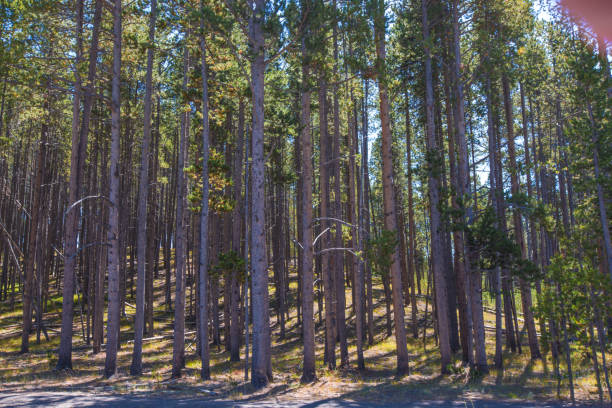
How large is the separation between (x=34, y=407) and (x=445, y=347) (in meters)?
11.9

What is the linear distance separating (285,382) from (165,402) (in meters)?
4.90

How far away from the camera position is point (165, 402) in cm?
1003

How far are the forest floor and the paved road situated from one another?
0.02m

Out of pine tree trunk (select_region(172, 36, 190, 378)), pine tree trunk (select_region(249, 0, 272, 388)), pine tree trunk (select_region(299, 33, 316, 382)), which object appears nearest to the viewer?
pine tree trunk (select_region(249, 0, 272, 388))

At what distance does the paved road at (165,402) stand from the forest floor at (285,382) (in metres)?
0.02

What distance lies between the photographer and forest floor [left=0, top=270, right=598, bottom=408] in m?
10.8

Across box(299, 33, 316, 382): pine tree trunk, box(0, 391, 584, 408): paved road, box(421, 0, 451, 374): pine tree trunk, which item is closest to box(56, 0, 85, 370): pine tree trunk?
box(0, 391, 584, 408): paved road

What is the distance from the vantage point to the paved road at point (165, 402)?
368 inches

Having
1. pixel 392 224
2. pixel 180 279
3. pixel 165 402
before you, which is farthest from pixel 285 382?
pixel 392 224

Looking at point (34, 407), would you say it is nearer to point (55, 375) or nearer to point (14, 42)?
point (55, 375)

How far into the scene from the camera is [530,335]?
64.3 feet

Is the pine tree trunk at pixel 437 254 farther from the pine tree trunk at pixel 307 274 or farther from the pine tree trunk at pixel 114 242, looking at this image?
the pine tree trunk at pixel 114 242

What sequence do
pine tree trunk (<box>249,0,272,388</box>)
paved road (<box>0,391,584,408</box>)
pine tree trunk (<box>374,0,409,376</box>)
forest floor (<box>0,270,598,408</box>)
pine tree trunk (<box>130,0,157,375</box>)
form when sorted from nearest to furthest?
paved road (<box>0,391,584,408</box>) < forest floor (<box>0,270,598,408</box>) < pine tree trunk (<box>249,0,272,388</box>) < pine tree trunk (<box>374,0,409,376</box>) < pine tree trunk (<box>130,0,157,375</box>)

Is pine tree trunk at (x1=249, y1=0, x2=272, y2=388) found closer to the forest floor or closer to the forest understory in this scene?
the forest understory
